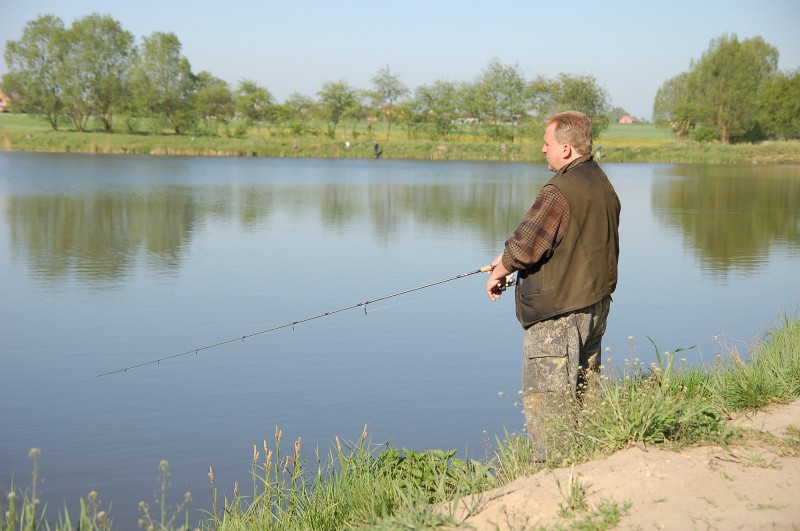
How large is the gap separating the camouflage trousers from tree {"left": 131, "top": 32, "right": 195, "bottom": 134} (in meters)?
70.7

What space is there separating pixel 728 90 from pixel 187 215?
2481 inches

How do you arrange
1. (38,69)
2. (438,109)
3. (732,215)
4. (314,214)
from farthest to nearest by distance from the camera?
(438,109) → (38,69) → (732,215) → (314,214)

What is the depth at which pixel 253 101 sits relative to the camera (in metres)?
79.5

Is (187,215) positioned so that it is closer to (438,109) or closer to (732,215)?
(732,215)

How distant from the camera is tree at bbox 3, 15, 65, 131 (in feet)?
225

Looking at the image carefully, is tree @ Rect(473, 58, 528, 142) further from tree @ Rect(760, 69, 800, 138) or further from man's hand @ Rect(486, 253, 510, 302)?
man's hand @ Rect(486, 253, 510, 302)

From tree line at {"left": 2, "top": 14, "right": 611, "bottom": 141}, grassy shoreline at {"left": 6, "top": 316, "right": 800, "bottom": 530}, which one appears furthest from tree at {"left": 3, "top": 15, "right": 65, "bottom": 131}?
grassy shoreline at {"left": 6, "top": 316, "right": 800, "bottom": 530}

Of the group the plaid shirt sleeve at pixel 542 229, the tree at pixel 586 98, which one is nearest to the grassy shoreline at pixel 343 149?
the tree at pixel 586 98

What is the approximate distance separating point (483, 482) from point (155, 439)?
2843mm

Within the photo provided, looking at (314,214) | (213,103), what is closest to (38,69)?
(213,103)

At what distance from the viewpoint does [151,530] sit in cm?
348

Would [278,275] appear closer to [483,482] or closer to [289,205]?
[483,482]

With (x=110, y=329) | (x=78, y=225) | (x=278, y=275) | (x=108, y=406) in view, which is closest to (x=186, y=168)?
(x=78, y=225)

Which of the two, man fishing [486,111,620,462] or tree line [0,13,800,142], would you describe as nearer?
man fishing [486,111,620,462]
